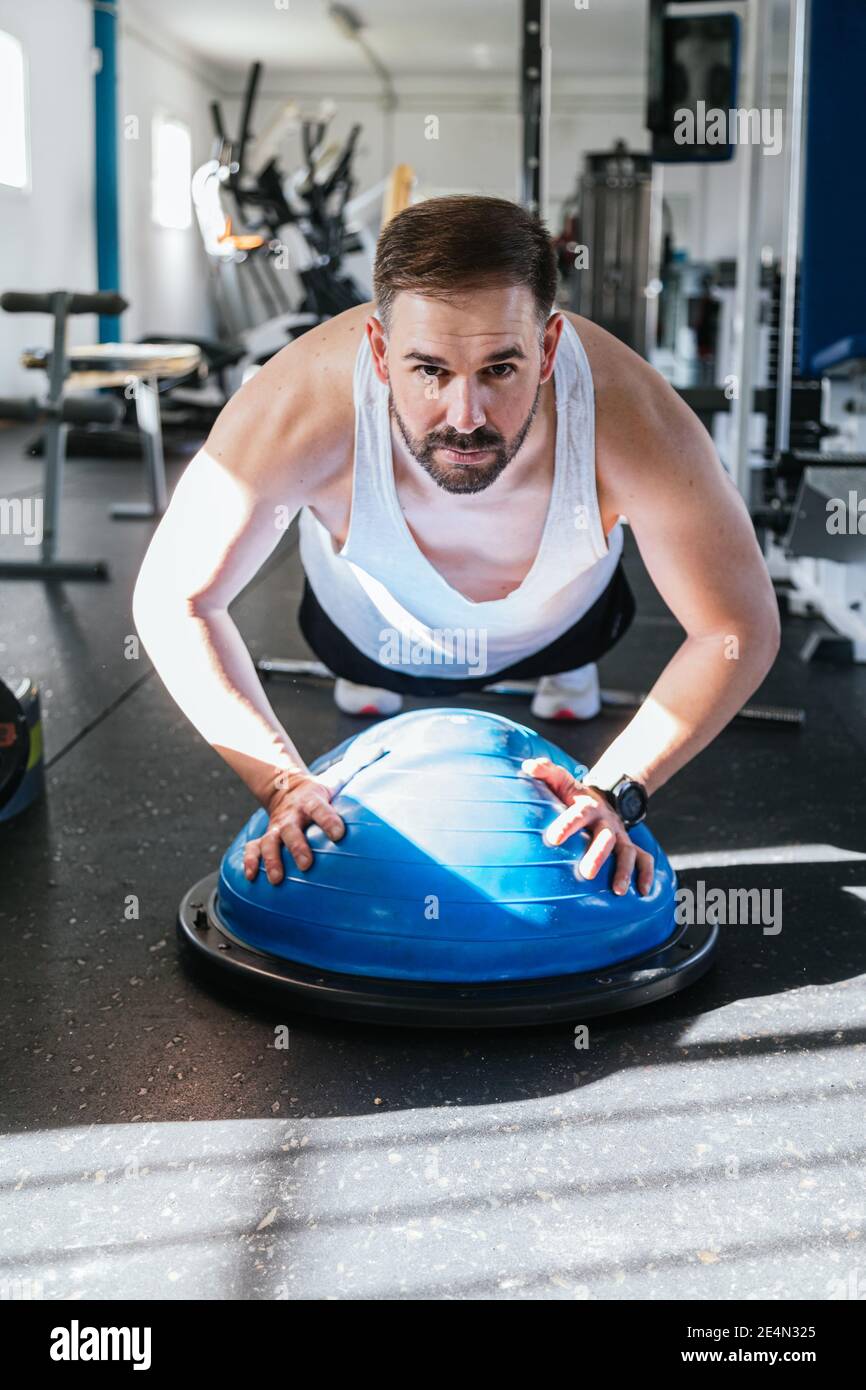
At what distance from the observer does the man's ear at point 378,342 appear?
122 cm

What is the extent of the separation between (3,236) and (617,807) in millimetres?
7092

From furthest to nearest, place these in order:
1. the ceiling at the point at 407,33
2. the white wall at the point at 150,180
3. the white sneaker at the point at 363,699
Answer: the white wall at the point at 150,180 → the ceiling at the point at 407,33 → the white sneaker at the point at 363,699

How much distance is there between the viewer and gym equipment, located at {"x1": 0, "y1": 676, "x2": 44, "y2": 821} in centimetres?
181

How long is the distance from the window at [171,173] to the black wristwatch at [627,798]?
986 centimetres

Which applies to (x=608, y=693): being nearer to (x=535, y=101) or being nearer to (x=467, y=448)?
(x=467, y=448)

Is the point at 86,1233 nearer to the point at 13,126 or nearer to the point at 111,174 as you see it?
the point at 13,126

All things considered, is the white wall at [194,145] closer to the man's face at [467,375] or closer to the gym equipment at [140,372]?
the gym equipment at [140,372]

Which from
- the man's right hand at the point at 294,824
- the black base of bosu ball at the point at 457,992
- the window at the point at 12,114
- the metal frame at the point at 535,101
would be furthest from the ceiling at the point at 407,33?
→ the black base of bosu ball at the point at 457,992

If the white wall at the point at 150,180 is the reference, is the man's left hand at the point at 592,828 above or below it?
below

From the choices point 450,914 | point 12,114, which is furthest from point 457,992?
point 12,114

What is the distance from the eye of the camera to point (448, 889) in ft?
4.15

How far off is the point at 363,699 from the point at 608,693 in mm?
467

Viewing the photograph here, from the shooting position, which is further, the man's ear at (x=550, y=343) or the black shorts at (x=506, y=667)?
the black shorts at (x=506, y=667)

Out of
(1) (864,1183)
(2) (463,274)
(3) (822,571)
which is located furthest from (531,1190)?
(3) (822,571)
